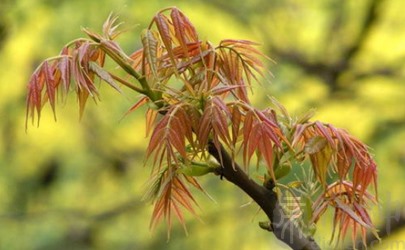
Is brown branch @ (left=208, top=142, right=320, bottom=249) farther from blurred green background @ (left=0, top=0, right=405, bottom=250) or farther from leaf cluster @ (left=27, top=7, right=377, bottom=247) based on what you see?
blurred green background @ (left=0, top=0, right=405, bottom=250)

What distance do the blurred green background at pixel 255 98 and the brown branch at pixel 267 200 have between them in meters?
2.31

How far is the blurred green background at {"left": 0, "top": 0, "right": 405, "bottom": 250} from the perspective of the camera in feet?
11.4

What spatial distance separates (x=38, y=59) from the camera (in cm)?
405

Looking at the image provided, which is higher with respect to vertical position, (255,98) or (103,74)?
(103,74)

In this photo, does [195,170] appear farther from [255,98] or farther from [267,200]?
[255,98]

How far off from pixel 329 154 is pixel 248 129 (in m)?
0.09

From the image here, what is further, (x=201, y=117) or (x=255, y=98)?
(x=255, y=98)

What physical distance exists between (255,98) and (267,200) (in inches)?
110

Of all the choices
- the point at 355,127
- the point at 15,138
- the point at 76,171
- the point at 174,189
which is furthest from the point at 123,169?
the point at 174,189

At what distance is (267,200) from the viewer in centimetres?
80

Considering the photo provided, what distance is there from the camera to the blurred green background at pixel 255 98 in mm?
3475

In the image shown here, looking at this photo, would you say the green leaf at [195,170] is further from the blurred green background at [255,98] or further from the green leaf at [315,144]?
the blurred green background at [255,98]

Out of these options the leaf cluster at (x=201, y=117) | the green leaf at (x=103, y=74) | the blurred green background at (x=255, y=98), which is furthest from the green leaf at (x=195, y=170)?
the blurred green background at (x=255, y=98)

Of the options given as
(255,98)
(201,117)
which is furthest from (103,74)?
(255,98)
